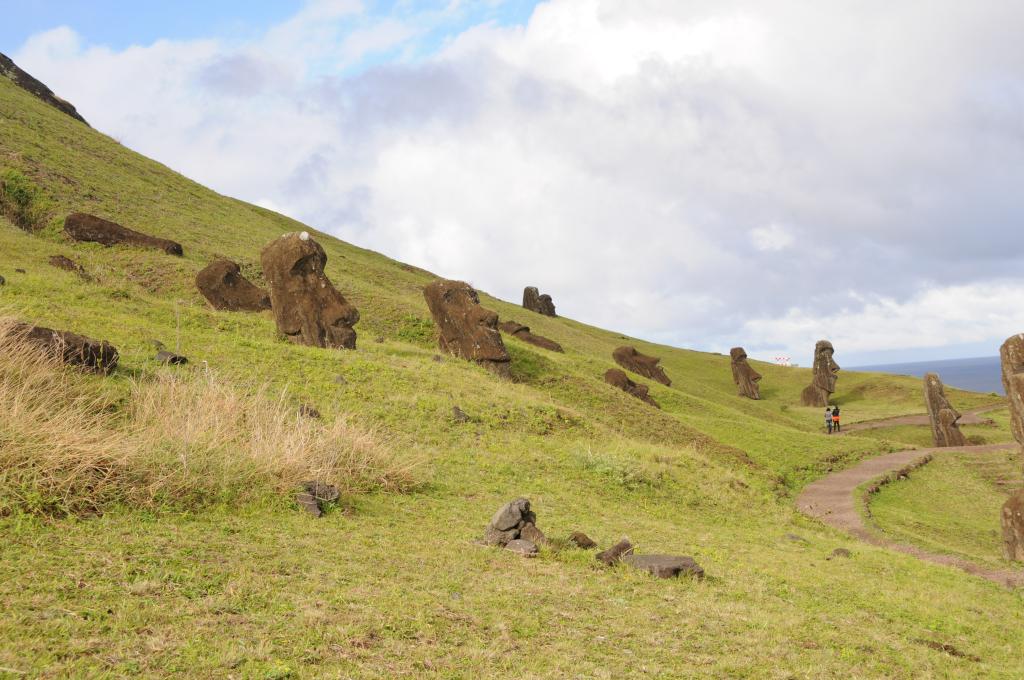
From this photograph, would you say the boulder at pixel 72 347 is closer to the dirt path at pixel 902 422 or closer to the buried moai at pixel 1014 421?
the buried moai at pixel 1014 421

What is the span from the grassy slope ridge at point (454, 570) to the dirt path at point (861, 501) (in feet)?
3.64

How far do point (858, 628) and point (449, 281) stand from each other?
88.1 feet

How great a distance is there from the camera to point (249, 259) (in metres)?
43.2

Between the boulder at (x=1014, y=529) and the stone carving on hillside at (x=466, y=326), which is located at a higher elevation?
the stone carving on hillside at (x=466, y=326)

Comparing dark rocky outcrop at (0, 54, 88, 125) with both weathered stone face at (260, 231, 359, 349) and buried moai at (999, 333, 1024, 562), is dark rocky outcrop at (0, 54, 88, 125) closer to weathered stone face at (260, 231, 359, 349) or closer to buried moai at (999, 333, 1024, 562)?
weathered stone face at (260, 231, 359, 349)

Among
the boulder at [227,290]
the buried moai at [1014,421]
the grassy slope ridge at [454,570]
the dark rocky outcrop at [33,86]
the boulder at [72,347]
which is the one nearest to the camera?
the grassy slope ridge at [454,570]

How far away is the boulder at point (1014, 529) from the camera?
18.1 meters

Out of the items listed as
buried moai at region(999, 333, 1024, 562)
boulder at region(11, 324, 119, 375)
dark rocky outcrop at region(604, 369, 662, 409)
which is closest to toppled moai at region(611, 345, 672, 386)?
dark rocky outcrop at region(604, 369, 662, 409)

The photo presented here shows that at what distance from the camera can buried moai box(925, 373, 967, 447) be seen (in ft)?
129

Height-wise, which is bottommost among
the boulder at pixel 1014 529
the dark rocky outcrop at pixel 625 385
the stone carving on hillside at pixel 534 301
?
the boulder at pixel 1014 529

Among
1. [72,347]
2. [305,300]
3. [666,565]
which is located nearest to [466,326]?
[305,300]

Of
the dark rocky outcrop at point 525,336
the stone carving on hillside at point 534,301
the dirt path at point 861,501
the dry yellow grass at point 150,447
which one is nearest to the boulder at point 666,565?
the dry yellow grass at point 150,447

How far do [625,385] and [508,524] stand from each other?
2918 cm

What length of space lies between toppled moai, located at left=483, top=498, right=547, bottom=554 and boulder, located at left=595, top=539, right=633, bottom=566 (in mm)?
890
